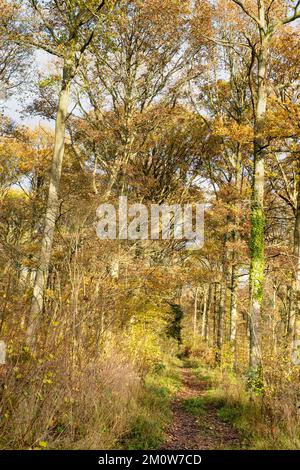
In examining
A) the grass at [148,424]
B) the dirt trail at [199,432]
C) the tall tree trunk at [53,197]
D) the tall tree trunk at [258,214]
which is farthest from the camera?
the tall tree trunk at [258,214]

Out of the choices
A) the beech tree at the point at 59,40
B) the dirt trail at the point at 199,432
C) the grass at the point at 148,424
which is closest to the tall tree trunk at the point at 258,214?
the dirt trail at the point at 199,432

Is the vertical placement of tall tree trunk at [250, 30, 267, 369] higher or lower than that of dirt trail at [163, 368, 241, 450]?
higher

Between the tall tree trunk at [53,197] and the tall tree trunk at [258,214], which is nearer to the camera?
the tall tree trunk at [53,197]

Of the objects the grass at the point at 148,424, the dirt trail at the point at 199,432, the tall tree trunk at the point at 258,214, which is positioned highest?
the tall tree trunk at the point at 258,214

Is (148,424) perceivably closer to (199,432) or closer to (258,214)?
(199,432)

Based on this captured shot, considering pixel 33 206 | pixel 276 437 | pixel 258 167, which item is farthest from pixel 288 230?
pixel 276 437

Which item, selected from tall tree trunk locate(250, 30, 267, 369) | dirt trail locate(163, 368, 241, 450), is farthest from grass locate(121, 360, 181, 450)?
tall tree trunk locate(250, 30, 267, 369)

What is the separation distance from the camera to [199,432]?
657 centimetres

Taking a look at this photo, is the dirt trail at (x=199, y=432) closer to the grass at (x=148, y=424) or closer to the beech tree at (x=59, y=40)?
the grass at (x=148, y=424)

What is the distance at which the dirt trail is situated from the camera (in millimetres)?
5641

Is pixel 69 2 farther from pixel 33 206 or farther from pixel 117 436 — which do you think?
pixel 33 206

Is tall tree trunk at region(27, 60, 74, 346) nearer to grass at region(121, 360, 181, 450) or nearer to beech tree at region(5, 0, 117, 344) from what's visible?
beech tree at region(5, 0, 117, 344)

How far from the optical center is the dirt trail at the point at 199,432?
5.64 m

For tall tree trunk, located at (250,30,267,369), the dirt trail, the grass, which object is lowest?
the dirt trail
